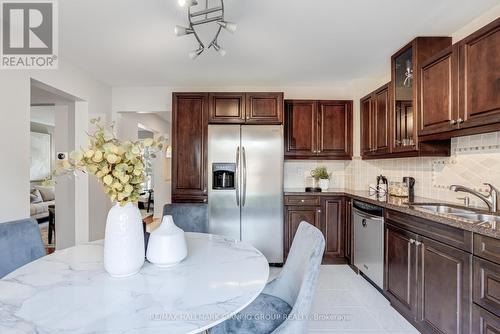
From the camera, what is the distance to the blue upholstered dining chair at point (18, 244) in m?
1.46

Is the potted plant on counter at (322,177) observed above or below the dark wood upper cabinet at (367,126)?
below

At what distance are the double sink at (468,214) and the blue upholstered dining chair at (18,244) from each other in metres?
2.60

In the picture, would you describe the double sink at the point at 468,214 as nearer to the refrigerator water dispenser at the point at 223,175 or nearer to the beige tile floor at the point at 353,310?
the beige tile floor at the point at 353,310

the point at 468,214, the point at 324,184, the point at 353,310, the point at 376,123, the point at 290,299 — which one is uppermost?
the point at 376,123

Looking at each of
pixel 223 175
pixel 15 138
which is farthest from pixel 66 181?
pixel 223 175

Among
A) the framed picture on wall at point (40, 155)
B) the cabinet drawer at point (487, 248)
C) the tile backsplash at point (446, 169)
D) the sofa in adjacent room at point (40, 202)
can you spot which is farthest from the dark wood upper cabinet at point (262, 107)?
the framed picture on wall at point (40, 155)

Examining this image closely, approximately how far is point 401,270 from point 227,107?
2.61 meters

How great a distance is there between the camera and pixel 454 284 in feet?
5.44

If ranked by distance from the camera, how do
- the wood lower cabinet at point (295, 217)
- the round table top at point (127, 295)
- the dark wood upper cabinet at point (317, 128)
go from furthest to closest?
1. the dark wood upper cabinet at point (317, 128)
2. the wood lower cabinet at point (295, 217)
3. the round table top at point (127, 295)

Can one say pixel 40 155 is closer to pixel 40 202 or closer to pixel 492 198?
pixel 40 202

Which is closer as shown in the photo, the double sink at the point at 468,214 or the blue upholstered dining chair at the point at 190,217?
the double sink at the point at 468,214

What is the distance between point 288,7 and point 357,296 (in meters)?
2.67

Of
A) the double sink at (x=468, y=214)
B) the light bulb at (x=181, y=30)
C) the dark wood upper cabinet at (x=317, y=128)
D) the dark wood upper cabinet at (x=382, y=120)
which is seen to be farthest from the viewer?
the dark wood upper cabinet at (x=317, y=128)

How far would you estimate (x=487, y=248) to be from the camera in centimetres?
144
